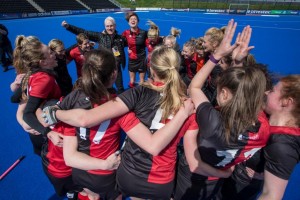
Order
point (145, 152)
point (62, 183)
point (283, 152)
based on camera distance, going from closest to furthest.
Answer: point (283, 152)
point (145, 152)
point (62, 183)

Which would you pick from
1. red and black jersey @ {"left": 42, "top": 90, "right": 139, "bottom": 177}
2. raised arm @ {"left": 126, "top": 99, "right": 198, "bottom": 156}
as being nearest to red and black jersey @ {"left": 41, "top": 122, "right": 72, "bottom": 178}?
red and black jersey @ {"left": 42, "top": 90, "right": 139, "bottom": 177}

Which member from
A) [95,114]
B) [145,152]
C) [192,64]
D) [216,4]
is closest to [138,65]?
[192,64]

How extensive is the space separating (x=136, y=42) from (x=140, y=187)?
4289mm

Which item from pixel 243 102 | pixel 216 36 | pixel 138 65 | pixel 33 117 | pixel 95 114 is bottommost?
pixel 138 65

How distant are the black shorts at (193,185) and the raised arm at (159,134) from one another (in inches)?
20.4

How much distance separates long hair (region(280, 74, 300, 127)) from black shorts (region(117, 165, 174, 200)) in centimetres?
109

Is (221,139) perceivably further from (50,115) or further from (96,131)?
(50,115)

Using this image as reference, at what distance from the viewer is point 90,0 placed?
89.1ft

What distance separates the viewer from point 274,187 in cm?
138

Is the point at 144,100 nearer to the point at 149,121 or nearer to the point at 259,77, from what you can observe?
the point at 149,121

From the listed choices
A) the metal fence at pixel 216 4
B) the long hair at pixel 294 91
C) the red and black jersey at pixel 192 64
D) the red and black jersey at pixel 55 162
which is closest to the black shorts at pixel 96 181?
the red and black jersey at pixel 55 162

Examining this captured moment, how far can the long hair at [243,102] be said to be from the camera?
4.63 ft

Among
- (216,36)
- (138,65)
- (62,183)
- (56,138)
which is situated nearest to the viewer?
(56,138)

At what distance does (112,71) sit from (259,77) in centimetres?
110
